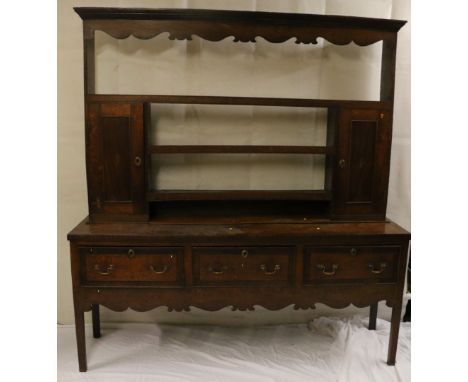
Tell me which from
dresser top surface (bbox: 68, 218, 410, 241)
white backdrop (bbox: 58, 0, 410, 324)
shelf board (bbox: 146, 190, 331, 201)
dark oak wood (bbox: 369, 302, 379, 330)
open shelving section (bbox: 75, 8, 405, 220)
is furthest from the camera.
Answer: dark oak wood (bbox: 369, 302, 379, 330)

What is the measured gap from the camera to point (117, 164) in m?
1.77

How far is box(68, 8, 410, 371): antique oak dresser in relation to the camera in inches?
63.4

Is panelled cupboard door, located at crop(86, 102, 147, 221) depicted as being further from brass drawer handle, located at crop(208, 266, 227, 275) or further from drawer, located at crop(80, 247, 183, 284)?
brass drawer handle, located at crop(208, 266, 227, 275)

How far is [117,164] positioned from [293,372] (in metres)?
1.34

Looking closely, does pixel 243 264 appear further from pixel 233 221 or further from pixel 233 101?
pixel 233 101

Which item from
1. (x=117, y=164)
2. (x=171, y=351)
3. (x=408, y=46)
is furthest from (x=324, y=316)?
(x=408, y=46)

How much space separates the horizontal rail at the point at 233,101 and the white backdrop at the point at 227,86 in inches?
8.4

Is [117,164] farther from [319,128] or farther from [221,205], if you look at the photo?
[319,128]

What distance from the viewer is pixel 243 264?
163 centimetres

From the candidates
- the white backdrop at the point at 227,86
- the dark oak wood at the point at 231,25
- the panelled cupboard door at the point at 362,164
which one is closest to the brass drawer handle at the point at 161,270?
the white backdrop at the point at 227,86

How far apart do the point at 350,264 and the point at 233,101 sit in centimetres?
96

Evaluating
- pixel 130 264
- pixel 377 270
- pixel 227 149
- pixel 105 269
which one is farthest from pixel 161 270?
pixel 377 270

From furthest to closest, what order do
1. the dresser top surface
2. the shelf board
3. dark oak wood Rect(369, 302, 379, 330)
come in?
1. dark oak wood Rect(369, 302, 379, 330)
2. the shelf board
3. the dresser top surface

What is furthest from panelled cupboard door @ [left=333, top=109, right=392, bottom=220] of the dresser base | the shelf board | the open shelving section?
the dresser base
